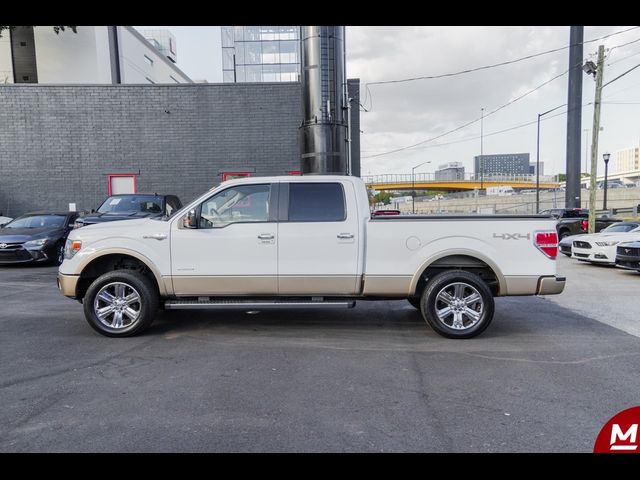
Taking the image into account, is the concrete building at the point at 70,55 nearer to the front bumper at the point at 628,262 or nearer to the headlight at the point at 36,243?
the headlight at the point at 36,243

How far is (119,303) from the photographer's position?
5.75 metres

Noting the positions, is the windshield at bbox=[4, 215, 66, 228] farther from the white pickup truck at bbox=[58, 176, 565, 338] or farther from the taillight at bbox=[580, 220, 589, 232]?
the taillight at bbox=[580, 220, 589, 232]

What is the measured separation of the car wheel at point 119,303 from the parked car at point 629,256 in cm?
1036

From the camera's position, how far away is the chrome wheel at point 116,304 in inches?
225

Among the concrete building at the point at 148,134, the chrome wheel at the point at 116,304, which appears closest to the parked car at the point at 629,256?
the chrome wheel at the point at 116,304

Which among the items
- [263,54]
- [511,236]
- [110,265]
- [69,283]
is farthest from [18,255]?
[263,54]

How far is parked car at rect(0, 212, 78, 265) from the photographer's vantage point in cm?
1151

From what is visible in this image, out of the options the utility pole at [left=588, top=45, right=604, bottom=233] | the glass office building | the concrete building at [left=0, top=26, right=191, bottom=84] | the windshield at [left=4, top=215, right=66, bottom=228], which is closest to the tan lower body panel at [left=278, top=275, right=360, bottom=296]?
the windshield at [left=4, top=215, right=66, bottom=228]

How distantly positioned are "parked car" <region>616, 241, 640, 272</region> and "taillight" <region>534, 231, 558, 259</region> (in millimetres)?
6445

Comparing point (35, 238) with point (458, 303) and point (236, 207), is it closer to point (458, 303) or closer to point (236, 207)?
point (236, 207)
